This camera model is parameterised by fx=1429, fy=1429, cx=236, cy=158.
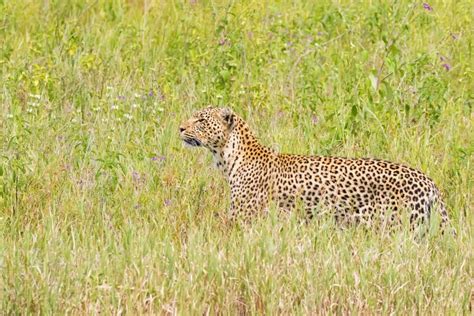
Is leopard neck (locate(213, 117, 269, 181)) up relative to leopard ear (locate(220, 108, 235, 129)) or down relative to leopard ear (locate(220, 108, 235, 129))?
down

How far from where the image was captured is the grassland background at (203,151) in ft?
21.6

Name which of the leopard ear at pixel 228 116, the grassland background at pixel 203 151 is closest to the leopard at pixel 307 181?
the leopard ear at pixel 228 116

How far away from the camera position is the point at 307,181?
316 inches

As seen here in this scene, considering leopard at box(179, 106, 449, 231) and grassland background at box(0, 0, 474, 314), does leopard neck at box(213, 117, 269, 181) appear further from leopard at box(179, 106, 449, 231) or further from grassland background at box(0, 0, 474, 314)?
grassland background at box(0, 0, 474, 314)

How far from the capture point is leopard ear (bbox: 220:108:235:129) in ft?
27.4

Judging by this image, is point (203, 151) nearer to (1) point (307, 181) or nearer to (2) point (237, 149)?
(2) point (237, 149)

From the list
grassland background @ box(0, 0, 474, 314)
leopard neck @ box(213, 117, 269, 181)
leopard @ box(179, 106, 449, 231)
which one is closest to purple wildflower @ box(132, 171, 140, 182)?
grassland background @ box(0, 0, 474, 314)

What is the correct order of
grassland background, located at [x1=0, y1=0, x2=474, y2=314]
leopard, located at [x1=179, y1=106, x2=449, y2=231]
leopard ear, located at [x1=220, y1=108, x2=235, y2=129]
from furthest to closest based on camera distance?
leopard ear, located at [x1=220, y1=108, x2=235, y2=129] → leopard, located at [x1=179, y1=106, x2=449, y2=231] → grassland background, located at [x1=0, y1=0, x2=474, y2=314]

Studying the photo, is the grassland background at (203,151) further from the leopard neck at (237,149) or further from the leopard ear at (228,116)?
the leopard ear at (228,116)

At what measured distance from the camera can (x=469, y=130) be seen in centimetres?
911

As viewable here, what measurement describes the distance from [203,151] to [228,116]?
604 millimetres

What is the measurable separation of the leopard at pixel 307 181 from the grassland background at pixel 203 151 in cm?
18

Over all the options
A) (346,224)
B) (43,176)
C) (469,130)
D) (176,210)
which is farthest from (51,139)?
(469,130)

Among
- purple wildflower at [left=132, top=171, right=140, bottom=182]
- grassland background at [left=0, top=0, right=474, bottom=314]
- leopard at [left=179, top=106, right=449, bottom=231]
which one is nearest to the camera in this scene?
grassland background at [left=0, top=0, right=474, bottom=314]
